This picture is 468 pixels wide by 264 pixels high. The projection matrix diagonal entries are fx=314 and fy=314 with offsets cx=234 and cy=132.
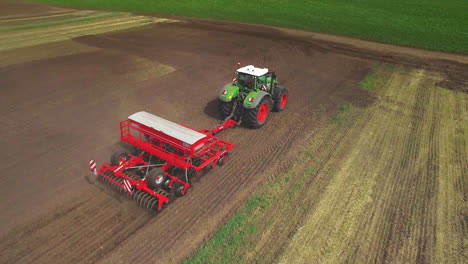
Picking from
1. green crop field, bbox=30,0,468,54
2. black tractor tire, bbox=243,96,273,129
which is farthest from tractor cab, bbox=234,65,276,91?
green crop field, bbox=30,0,468,54

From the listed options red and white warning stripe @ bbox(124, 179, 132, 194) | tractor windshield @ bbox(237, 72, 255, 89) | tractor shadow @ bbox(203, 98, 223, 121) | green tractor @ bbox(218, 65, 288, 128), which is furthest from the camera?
tractor shadow @ bbox(203, 98, 223, 121)

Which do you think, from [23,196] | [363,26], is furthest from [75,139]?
[363,26]

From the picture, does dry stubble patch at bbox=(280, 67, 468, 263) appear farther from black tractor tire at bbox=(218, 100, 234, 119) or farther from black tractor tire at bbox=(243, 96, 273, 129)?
black tractor tire at bbox=(218, 100, 234, 119)

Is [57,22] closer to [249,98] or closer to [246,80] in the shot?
[246,80]

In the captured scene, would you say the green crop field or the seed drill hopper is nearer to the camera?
the seed drill hopper

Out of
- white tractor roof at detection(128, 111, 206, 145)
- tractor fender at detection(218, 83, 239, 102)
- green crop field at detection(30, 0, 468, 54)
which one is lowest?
white tractor roof at detection(128, 111, 206, 145)

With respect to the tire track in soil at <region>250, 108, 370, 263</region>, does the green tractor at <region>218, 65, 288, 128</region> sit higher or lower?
higher

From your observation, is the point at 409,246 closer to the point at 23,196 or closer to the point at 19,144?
the point at 23,196

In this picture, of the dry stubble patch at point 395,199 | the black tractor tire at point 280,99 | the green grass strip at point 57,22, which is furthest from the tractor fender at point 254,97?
the green grass strip at point 57,22

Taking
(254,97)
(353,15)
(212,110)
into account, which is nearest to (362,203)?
(254,97)

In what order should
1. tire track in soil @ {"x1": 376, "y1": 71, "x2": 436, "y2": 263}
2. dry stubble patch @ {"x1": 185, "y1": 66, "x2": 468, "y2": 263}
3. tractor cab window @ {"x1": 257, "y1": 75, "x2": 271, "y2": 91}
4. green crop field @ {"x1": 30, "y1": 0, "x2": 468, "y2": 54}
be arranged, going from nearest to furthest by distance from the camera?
1. dry stubble patch @ {"x1": 185, "y1": 66, "x2": 468, "y2": 263}
2. tire track in soil @ {"x1": 376, "y1": 71, "x2": 436, "y2": 263}
3. tractor cab window @ {"x1": 257, "y1": 75, "x2": 271, "y2": 91}
4. green crop field @ {"x1": 30, "y1": 0, "x2": 468, "y2": 54}
